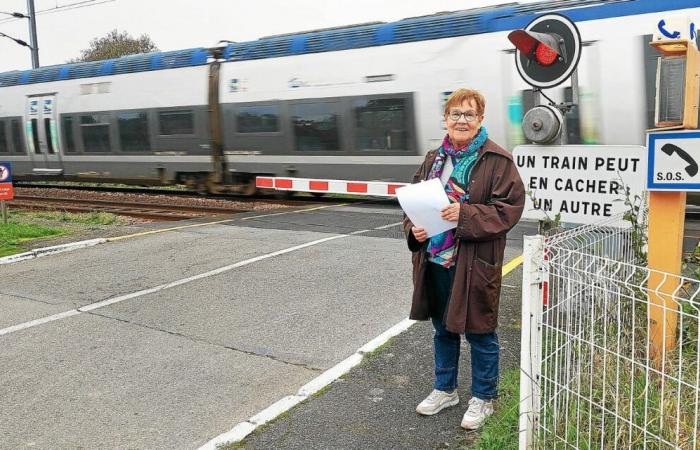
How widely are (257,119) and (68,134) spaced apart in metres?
7.21

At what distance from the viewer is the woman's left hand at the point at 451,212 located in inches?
130

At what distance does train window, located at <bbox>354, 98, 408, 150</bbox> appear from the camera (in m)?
12.3

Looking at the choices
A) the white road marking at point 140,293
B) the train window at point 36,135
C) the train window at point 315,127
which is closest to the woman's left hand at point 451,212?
the white road marking at point 140,293

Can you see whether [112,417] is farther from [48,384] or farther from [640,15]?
[640,15]

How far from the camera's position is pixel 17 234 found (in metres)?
10.4

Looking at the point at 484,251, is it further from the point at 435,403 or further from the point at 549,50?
the point at 549,50

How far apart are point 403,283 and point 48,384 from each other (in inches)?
142

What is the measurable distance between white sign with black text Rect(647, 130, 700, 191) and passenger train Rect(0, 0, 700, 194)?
267 inches

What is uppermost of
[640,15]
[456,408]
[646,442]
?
[640,15]

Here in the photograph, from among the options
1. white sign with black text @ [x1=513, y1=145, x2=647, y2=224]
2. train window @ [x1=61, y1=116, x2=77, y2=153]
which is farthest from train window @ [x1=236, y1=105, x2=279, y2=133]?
white sign with black text @ [x1=513, y1=145, x2=647, y2=224]

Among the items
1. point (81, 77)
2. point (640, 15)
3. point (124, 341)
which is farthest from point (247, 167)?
point (124, 341)

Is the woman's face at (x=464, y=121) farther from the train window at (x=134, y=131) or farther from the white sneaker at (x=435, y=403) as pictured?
the train window at (x=134, y=131)

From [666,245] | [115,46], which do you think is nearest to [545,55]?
[666,245]

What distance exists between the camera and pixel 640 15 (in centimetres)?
942
